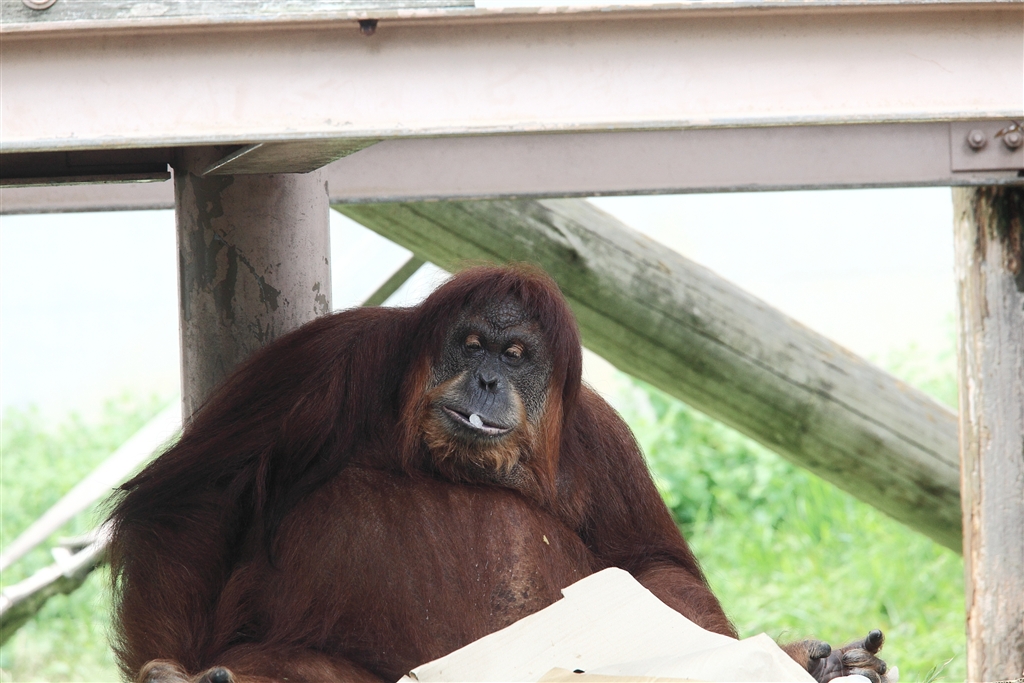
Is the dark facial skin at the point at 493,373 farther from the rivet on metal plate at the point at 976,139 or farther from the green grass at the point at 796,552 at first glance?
the green grass at the point at 796,552

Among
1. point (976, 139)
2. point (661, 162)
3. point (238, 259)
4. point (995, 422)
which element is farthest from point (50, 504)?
point (976, 139)

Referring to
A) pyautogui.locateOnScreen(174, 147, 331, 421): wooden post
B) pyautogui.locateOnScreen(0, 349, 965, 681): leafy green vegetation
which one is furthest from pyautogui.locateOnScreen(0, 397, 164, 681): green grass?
pyautogui.locateOnScreen(174, 147, 331, 421): wooden post

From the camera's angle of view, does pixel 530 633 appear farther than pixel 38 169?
No

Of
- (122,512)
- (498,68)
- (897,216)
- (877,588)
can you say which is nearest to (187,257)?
(122,512)

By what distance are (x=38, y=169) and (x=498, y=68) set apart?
170 cm

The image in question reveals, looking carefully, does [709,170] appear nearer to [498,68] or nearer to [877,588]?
[498,68]

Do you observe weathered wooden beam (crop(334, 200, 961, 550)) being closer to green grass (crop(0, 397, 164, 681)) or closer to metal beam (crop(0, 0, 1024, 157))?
metal beam (crop(0, 0, 1024, 157))

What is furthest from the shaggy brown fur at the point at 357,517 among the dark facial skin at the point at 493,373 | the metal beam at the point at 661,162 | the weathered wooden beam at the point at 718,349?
the weathered wooden beam at the point at 718,349

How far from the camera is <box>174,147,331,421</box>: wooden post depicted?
9.70 feet

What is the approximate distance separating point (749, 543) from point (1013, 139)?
4.39 metres

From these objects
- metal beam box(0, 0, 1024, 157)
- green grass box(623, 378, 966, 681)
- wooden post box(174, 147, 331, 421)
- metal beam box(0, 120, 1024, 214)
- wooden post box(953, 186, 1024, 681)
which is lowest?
green grass box(623, 378, 966, 681)

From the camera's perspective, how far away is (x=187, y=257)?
9.89 feet

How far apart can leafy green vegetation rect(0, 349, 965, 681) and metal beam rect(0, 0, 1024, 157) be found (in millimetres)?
4723

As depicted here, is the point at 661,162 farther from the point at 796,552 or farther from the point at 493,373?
the point at 796,552
